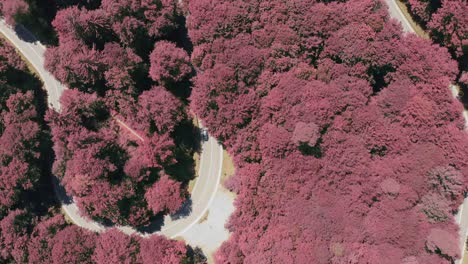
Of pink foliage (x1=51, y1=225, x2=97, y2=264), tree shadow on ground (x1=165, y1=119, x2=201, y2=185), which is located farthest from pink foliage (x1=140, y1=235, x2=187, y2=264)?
tree shadow on ground (x1=165, y1=119, x2=201, y2=185)

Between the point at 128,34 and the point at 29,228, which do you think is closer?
the point at 128,34

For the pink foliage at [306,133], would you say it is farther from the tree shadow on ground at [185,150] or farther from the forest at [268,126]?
A: the tree shadow on ground at [185,150]

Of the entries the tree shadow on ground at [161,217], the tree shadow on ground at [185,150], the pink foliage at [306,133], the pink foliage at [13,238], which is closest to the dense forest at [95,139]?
the pink foliage at [13,238]

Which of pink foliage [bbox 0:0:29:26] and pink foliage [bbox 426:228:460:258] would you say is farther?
pink foliage [bbox 0:0:29:26]

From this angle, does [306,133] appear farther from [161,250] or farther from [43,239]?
[43,239]

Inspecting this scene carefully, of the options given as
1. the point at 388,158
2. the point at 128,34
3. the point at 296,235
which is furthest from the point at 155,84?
the point at 388,158

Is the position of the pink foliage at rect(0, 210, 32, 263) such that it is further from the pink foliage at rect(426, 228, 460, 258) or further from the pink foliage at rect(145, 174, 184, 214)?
the pink foliage at rect(426, 228, 460, 258)

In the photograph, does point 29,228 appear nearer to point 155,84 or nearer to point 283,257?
point 155,84
